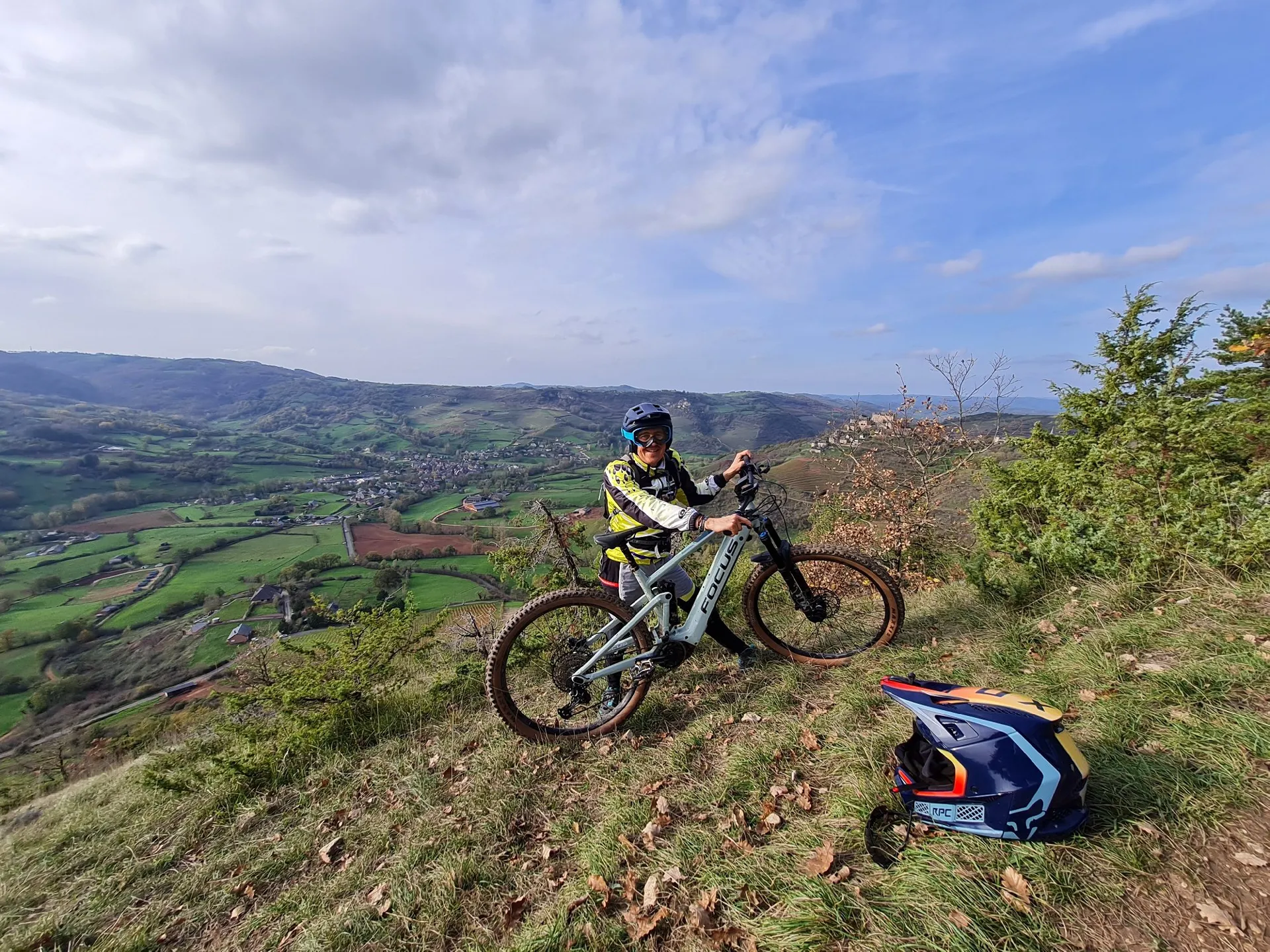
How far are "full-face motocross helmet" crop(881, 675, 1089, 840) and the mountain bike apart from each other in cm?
191

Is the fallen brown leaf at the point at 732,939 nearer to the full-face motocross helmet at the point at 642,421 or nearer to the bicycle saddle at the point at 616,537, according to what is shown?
the bicycle saddle at the point at 616,537

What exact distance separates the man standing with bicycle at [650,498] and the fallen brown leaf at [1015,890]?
2.27 metres

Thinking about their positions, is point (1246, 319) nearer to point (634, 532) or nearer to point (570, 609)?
point (634, 532)

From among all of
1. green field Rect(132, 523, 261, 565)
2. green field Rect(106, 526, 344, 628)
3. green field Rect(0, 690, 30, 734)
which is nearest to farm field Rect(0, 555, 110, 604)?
green field Rect(132, 523, 261, 565)

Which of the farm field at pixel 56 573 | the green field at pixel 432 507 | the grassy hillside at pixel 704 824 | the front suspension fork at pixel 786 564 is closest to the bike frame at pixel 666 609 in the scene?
the front suspension fork at pixel 786 564

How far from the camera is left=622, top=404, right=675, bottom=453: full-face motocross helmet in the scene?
13.2 ft

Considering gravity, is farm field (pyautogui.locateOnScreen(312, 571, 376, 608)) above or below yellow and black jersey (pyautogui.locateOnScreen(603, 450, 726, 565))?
below

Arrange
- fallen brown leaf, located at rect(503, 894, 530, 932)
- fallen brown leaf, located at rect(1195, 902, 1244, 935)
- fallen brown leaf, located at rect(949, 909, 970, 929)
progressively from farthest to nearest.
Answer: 1. fallen brown leaf, located at rect(503, 894, 530, 932)
2. fallen brown leaf, located at rect(949, 909, 970, 929)
3. fallen brown leaf, located at rect(1195, 902, 1244, 935)

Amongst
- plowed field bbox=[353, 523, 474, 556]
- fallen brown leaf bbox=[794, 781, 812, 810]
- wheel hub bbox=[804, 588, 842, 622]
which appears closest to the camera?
fallen brown leaf bbox=[794, 781, 812, 810]

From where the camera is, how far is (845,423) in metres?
11.6

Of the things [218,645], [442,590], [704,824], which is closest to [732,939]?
[704,824]

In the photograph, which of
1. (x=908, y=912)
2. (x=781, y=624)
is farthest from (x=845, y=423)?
(x=908, y=912)

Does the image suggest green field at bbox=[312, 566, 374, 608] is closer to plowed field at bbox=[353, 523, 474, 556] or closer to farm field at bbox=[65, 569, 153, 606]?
plowed field at bbox=[353, 523, 474, 556]

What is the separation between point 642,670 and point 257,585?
4172cm
